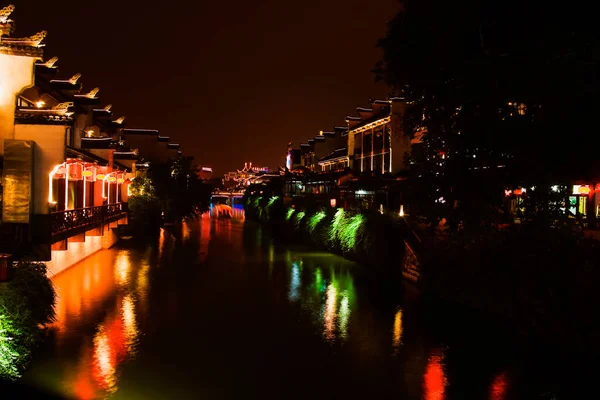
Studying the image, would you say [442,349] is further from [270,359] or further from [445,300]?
[445,300]

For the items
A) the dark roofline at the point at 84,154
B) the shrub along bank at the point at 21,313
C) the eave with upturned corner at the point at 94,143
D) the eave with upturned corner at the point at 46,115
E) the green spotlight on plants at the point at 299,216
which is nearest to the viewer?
the shrub along bank at the point at 21,313

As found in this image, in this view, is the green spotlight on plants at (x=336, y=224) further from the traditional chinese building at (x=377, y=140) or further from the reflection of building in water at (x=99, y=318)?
the traditional chinese building at (x=377, y=140)

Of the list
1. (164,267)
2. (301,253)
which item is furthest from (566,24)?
(301,253)

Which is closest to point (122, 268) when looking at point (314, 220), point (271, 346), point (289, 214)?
point (271, 346)

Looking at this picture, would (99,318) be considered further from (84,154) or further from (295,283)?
(295,283)

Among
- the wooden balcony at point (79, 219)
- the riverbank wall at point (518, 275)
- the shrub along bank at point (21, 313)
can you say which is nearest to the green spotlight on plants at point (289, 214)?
→ the wooden balcony at point (79, 219)

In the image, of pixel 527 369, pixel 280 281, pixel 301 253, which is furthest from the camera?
pixel 301 253

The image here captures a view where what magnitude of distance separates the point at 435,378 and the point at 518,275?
4214mm

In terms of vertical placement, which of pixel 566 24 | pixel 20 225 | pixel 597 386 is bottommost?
pixel 597 386

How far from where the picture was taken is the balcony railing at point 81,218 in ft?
49.0

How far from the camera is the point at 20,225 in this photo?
12547 millimetres

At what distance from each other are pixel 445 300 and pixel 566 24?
26.7 feet

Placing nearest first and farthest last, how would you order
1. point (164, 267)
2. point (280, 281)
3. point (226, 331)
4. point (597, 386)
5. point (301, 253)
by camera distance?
point (597, 386), point (226, 331), point (280, 281), point (164, 267), point (301, 253)

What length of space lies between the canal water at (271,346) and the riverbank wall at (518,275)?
2.10 ft
